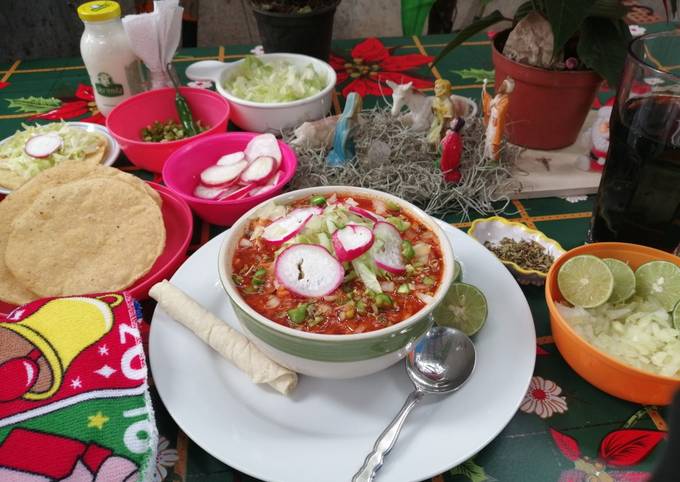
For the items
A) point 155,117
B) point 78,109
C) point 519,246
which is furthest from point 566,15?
point 78,109

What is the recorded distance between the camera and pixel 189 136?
2480mm

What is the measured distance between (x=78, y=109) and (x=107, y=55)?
51 cm

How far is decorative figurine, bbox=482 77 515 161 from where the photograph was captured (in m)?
2.13

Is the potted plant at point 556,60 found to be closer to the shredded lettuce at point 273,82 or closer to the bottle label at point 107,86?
the shredded lettuce at point 273,82

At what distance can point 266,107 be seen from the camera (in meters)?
2.47

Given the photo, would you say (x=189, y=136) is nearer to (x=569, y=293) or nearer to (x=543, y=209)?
(x=543, y=209)

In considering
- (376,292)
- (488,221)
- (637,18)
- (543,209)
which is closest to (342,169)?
(488,221)

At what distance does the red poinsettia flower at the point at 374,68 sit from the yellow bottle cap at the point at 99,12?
1.30 metres

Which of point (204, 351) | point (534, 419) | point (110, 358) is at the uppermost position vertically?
point (110, 358)

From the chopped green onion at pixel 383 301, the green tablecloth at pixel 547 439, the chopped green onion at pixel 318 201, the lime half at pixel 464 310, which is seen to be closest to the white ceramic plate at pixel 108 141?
the green tablecloth at pixel 547 439

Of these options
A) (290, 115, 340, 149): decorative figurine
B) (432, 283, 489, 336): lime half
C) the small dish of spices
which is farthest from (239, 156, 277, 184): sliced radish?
(432, 283, 489, 336): lime half

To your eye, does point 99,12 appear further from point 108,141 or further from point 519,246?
point 519,246

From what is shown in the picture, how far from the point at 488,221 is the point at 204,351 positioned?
1173 mm

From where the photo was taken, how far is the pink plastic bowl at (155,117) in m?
2.27
